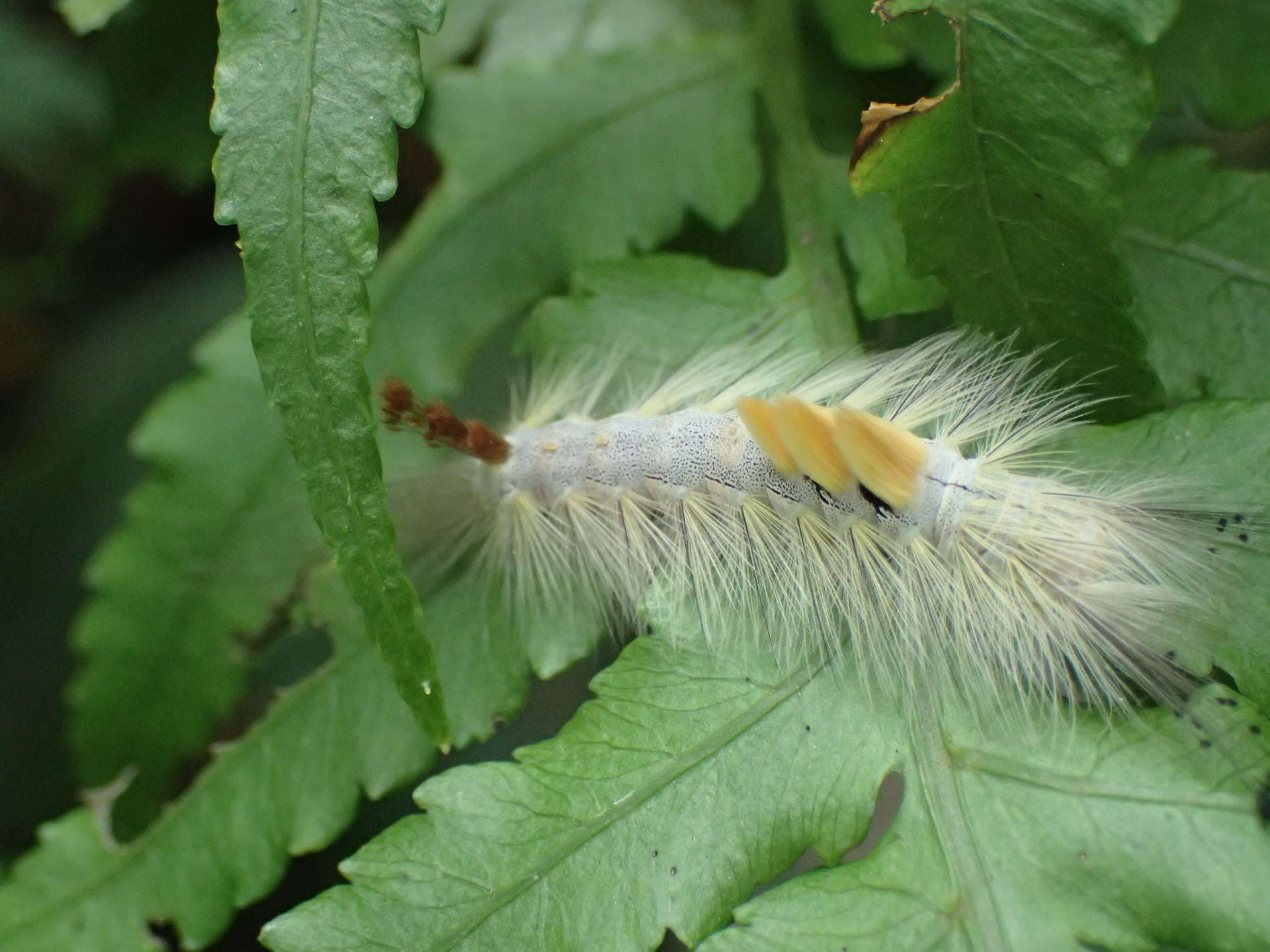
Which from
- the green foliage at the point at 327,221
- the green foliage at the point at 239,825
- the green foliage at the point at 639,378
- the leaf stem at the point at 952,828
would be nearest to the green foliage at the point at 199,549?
the green foliage at the point at 639,378

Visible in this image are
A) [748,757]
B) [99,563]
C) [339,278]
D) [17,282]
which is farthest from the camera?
[17,282]

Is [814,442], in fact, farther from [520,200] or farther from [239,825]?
[239,825]

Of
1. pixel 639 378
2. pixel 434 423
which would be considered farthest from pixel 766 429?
pixel 434 423

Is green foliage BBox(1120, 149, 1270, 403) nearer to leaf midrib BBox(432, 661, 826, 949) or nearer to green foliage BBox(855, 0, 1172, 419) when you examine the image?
green foliage BBox(855, 0, 1172, 419)

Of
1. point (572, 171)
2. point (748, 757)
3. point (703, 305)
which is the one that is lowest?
point (748, 757)

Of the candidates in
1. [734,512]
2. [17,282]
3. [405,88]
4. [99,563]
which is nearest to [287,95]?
[405,88]

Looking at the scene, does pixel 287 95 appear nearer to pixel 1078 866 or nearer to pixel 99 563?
pixel 99 563
